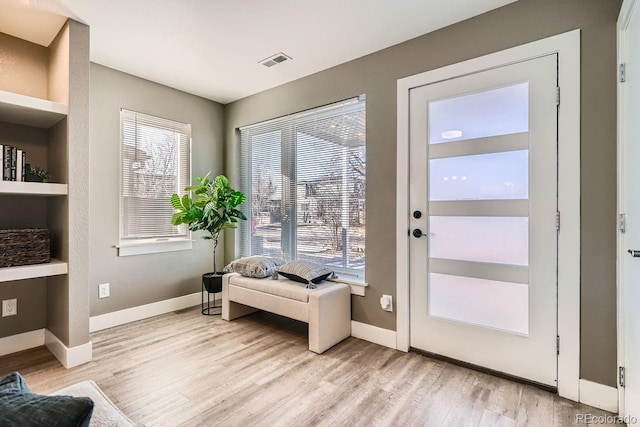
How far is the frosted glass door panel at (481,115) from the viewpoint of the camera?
2119 mm

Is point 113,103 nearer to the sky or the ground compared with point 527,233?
nearer to the sky

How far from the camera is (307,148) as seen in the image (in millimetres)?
3357

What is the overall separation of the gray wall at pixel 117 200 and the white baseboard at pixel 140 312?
0.17ft

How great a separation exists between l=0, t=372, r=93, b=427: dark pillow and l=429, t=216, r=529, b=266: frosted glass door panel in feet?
7.44

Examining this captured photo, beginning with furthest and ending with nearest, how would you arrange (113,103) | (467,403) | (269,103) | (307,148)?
(269,103)
(307,148)
(113,103)
(467,403)

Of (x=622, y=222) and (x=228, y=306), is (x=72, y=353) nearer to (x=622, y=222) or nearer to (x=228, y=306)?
(x=228, y=306)

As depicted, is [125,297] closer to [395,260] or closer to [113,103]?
[113,103]

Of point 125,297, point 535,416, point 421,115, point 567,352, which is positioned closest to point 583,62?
point 421,115

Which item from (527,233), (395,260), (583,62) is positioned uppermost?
(583,62)

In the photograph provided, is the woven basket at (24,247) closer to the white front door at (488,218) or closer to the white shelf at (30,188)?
the white shelf at (30,188)

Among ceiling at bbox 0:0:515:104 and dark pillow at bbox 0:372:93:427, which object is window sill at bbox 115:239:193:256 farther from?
dark pillow at bbox 0:372:93:427

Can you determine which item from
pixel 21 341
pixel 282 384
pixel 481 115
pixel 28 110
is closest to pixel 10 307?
pixel 21 341

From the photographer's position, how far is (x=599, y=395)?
1840 millimetres

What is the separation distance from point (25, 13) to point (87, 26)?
1.19 feet
